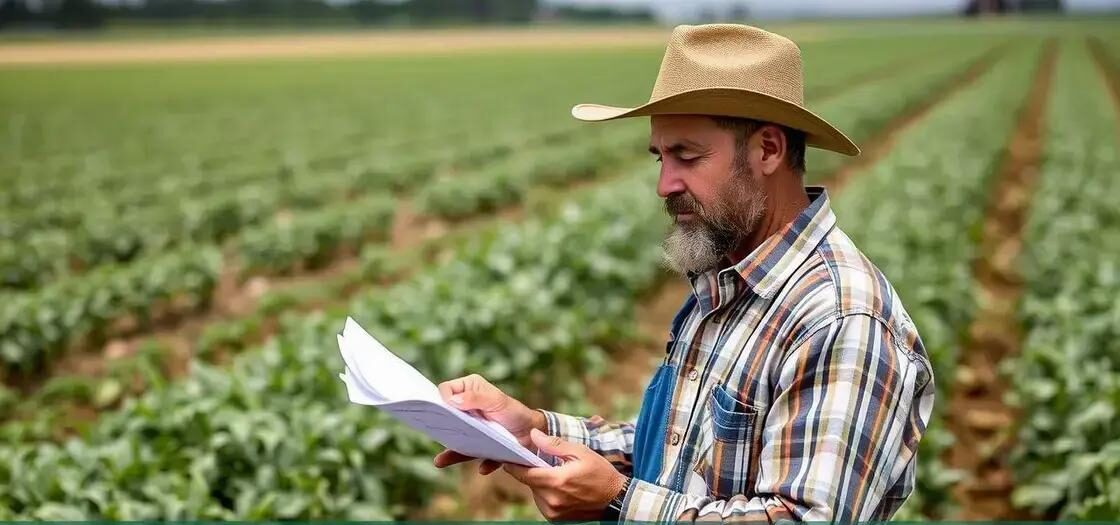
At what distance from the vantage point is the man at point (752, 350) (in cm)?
165

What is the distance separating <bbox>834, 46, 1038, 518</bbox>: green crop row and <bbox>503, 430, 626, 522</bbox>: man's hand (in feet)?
10.1

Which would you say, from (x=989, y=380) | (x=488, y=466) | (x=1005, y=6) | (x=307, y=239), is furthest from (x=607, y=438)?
(x=307, y=239)

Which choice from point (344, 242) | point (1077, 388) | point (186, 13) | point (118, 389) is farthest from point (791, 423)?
point (186, 13)

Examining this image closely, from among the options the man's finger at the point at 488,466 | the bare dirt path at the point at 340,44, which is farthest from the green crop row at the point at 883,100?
the bare dirt path at the point at 340,44

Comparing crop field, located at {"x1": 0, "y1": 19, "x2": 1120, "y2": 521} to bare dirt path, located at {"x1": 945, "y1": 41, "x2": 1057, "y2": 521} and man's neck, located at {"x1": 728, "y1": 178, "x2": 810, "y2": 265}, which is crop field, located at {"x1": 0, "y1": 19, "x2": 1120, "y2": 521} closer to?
bare dirt path, located at {"x1": 945, "y1": 41, "x2": 1057, "y2": 521}

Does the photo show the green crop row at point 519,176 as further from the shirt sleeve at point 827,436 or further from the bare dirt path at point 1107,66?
the shirt sleeve at point 827,436

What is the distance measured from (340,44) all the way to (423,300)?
62.6 m

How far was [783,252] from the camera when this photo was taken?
1.84 m

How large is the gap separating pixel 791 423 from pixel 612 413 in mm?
4653

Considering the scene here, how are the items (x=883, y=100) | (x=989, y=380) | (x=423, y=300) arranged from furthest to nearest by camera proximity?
(x=883, y=100)
(x=989, y=380)
(x=423, y=300)

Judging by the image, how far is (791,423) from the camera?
1.65m

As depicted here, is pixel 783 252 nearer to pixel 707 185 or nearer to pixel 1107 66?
pixel 707 185

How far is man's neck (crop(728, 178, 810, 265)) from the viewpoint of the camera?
1901mm

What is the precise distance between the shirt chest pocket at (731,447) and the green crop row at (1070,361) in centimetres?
274
